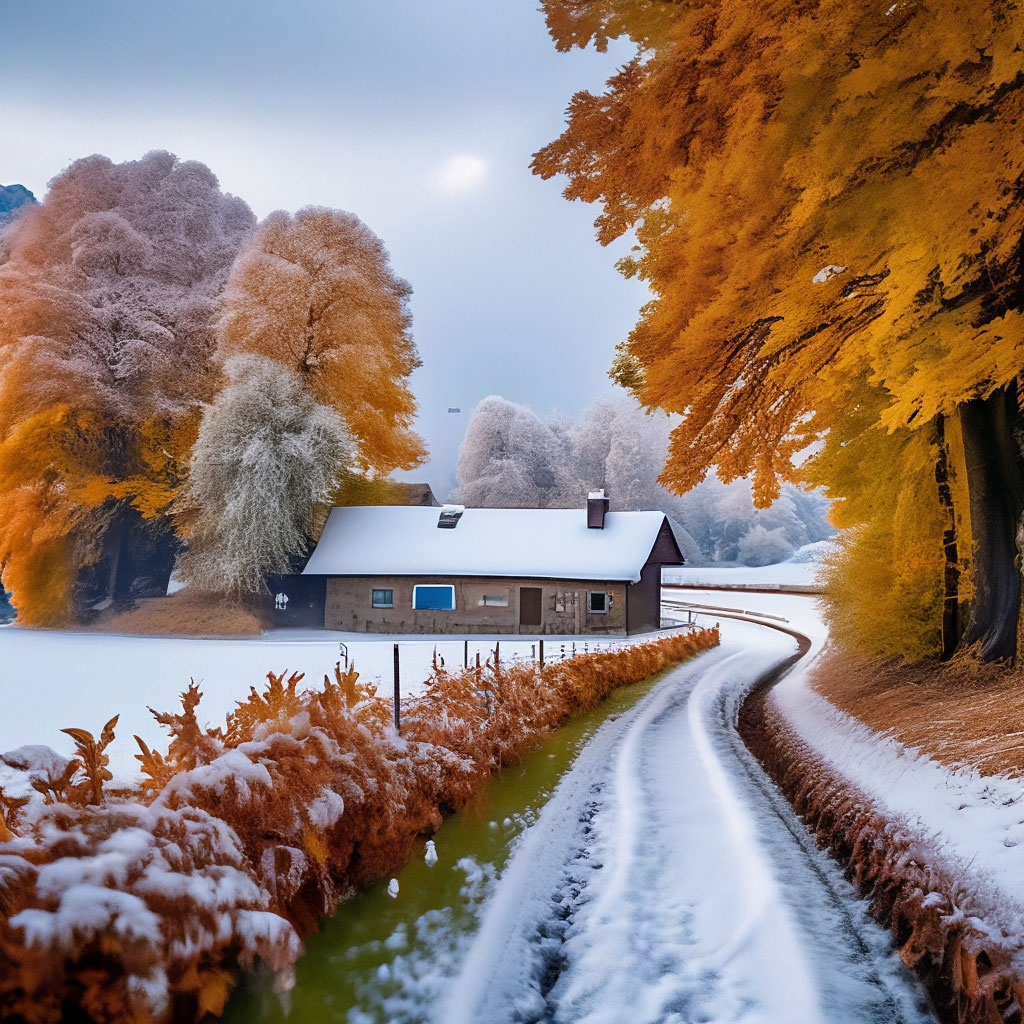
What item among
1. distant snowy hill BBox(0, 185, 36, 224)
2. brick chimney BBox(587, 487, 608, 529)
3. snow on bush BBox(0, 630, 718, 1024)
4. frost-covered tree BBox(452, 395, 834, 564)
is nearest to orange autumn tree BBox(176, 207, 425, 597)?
brick chimney BBox(587, 487, 608, 529)

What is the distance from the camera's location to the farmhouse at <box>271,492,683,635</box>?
77.8ft

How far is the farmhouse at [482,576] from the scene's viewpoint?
2370 centimetres

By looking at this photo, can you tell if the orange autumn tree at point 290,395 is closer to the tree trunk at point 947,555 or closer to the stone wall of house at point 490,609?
the stone wall of house at point 490,609

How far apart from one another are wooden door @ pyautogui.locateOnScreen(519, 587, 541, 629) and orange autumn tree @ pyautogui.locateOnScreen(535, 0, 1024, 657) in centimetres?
1678

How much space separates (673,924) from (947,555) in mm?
7308

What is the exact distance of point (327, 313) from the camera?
25.6m

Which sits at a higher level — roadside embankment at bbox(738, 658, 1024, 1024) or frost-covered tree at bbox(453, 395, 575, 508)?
frost-covered tree at bbox(453, 395, 575, 508)

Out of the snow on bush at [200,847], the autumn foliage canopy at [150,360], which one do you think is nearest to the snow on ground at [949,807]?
the snow on bush at [200,847]

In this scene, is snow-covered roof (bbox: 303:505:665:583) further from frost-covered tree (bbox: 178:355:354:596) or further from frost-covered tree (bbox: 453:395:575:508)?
frost-covered tree (bbox: 453:395:575:508)

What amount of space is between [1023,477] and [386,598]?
20080 mm

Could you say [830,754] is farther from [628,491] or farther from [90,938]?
[628,491]

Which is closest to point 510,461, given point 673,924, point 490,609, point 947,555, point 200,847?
point 490,609

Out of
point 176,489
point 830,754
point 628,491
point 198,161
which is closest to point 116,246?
point 198,161

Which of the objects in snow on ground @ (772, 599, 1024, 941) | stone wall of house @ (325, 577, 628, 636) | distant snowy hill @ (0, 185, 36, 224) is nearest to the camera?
snow on ground @ (772, 599, 1024, 941)
